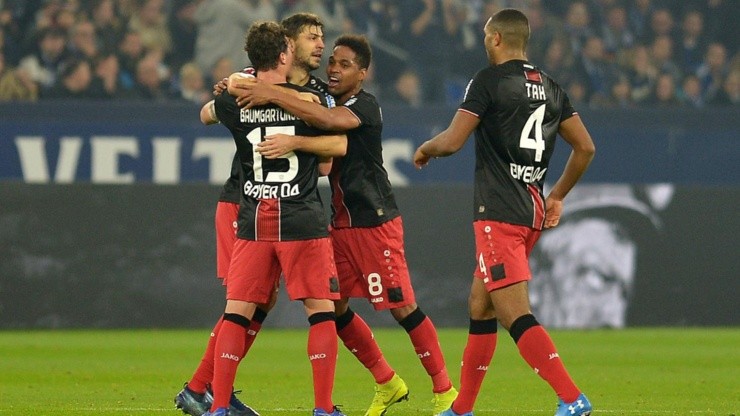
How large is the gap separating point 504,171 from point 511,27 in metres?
0.71

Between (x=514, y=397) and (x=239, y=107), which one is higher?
(x=239, y=107)

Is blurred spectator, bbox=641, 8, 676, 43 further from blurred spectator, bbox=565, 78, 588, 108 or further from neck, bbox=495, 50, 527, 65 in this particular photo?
neck, bbox=495, 50, 527, 65

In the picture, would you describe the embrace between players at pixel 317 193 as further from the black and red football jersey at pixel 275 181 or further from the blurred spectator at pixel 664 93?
the blurred spectator at pixel 664 93

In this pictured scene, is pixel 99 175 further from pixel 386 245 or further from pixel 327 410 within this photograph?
pixel 327 410

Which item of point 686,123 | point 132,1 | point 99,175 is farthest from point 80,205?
point 686,123

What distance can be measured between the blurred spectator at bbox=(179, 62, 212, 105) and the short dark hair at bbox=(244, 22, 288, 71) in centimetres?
914

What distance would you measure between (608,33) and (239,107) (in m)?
11.5

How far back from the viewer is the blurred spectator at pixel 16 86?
15.5 meters

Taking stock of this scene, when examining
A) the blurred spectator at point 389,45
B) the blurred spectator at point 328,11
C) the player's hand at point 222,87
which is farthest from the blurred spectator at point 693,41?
the player's hand at point 222,87

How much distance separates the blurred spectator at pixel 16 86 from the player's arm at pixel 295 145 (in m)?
9.42

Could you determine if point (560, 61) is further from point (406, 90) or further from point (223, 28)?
point (223, 28)

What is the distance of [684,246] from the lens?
14.3m

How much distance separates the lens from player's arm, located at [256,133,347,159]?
6.65 metres

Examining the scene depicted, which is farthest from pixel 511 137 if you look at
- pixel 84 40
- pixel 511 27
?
pixel 84 40
